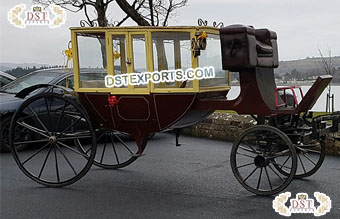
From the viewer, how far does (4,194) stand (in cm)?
588

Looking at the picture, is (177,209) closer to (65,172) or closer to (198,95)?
(198,95)

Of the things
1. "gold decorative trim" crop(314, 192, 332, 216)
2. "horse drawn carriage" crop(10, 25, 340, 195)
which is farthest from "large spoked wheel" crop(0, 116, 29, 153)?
"gold decorative trim" crop(314, 192, 332, 216)

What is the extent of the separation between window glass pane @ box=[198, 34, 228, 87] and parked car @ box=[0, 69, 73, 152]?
2783 millimetres

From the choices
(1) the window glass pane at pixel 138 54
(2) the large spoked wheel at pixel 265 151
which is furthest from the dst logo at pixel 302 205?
(1) the window glass pane at pixel 138 54

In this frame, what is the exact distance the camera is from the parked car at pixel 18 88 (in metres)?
8.64

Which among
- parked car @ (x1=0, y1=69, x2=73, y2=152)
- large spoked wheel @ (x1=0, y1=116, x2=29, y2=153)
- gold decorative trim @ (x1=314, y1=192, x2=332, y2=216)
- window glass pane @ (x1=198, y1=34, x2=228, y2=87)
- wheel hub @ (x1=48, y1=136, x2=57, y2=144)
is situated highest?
window glass pane @ (x1=198, y1=34, x2=228, y2=87)

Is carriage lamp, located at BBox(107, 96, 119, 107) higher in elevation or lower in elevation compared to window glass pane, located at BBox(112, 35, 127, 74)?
lower

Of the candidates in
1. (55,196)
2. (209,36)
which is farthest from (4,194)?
(209,36)

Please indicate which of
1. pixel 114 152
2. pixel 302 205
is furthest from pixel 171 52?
pixel 302 205

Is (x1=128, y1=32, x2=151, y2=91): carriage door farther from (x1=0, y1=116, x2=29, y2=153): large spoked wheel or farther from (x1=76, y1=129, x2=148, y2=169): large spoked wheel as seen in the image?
(x1=0, y1=116, x2=29, y2=153): large spoked wheel

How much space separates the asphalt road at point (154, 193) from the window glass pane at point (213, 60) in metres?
1.23

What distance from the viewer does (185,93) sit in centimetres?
591

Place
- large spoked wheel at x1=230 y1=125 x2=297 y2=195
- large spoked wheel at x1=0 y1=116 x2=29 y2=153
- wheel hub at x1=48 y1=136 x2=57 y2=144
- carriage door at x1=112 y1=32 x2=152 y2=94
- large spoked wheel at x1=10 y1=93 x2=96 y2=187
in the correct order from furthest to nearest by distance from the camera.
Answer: large spoked wheel at x1=0 y1=116 x2=29 y2=153, wheel hub at x1=48 y1=136 x2=57 y2=144, large spoked wheel at x1=10 y1=93 x2=96 y2=187, carriage door at x1=112 y1=32 x2=152 y2=94, large spoked wheel at x1=230 y1=125 x2=297 y2=195

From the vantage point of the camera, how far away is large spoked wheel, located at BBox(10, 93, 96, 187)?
612 cm
